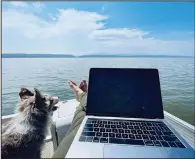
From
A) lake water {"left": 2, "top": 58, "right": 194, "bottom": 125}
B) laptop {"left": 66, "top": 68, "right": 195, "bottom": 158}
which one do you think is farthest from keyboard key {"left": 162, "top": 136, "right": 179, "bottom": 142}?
lake water {"left": 2, "top": 58, "right": 194, "bottom": 125}

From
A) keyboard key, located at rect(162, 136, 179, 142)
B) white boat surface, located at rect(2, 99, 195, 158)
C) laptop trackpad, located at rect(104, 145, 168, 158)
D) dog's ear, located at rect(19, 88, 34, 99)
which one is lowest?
white boat surface, located at rect(2, 99, 195, 158)

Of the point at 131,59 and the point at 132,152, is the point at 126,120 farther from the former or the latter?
the point at 131,59

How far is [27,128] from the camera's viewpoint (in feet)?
2.51

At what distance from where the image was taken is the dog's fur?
0.68 meters

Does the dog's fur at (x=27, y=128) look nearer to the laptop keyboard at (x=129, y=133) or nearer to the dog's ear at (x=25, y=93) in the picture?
the dog's ear at (x=25, y=93)

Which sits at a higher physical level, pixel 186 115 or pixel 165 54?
pixel 165 54

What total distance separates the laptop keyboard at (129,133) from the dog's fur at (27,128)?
287 mm

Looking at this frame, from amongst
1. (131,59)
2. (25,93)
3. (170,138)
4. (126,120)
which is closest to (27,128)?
(25,93)

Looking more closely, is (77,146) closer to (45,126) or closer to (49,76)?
(45,126)

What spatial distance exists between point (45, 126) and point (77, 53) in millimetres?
2008

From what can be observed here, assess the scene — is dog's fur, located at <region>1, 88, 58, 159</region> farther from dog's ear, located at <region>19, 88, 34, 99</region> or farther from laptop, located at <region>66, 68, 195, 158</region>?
laptop, located at <region>66, 68, 195, 158</region>

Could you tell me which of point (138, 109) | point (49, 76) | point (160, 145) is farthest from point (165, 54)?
point (160, 145)

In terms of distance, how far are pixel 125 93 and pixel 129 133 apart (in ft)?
0.64

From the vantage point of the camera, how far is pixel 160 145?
0.50m
